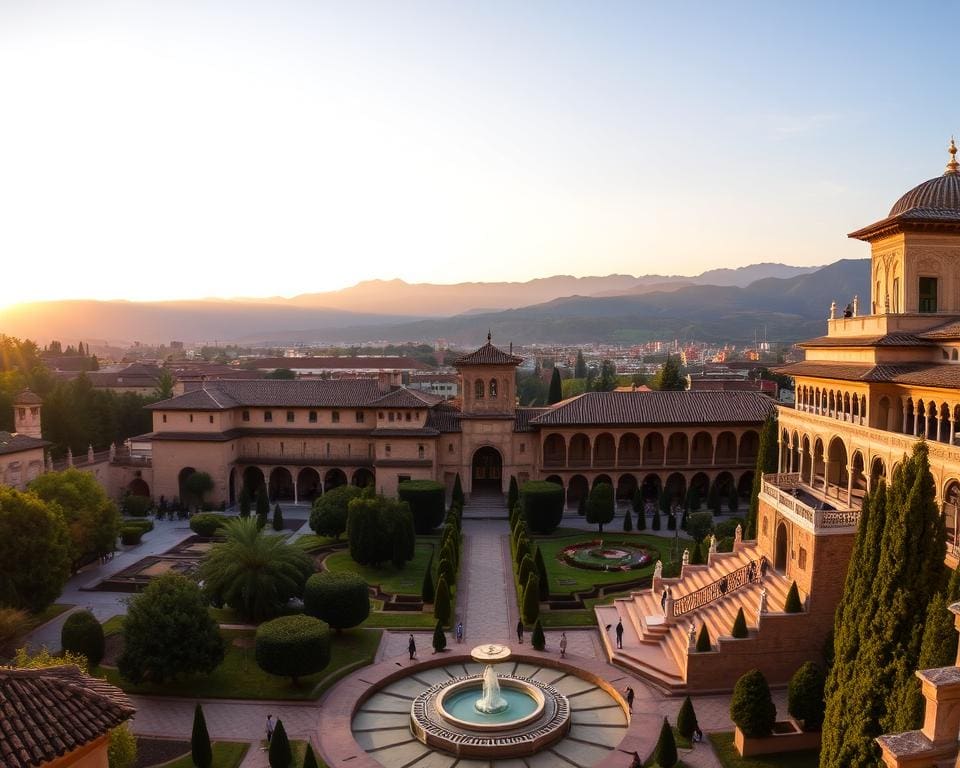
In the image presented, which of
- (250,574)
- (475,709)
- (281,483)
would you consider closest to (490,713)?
(475,709)

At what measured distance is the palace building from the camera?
49344 millimetres

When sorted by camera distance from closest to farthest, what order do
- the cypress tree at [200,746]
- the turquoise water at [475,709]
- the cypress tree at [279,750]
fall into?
the cypress tree at [279,750] < the cypress tree at [200,746] < the turquoise water at [475,709]

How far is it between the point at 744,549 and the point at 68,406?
4775 centimetres

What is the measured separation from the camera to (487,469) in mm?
53375

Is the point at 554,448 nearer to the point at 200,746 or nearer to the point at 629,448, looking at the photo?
the point at 629,448

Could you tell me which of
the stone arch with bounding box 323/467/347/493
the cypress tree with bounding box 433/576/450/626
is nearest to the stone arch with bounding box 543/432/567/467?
the stone arch with bounding box 323/467/347/493

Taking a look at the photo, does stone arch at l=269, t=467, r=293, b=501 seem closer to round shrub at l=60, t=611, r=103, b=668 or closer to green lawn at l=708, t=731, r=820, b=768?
round shrub at l=60, t=611, r=103, b=668

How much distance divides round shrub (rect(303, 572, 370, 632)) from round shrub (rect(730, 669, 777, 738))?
13127mm

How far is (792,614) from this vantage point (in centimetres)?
2339

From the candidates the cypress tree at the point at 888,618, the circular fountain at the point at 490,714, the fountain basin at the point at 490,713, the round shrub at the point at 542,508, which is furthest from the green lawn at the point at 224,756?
the round shrub at the point at 542,508

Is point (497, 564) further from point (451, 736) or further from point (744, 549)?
point (451, 736)

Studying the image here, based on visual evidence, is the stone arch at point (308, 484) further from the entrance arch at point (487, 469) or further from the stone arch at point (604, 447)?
the stone arch at point (604, 447)

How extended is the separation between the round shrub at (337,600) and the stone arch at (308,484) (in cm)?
2572

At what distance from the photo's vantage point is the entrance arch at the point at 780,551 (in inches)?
1087
